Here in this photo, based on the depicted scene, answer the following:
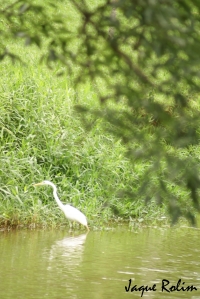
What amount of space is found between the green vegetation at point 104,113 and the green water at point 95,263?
533 mm

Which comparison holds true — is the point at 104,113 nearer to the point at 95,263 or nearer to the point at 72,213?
the point at 95,263

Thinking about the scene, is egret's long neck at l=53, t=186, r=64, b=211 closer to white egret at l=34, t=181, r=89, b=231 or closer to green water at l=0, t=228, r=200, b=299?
white egret at l=34, t=181, r=89, b=231

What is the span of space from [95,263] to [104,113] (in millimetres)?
5689

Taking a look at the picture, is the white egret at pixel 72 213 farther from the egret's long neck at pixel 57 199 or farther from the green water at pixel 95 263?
the green water at pixel 95 263

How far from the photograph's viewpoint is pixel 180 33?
9.23ft

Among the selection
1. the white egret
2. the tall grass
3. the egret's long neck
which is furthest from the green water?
the tall grass

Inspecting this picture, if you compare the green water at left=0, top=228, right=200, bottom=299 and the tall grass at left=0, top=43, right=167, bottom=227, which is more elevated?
the tall grass at left=0, top=43, right=167, bottom=227

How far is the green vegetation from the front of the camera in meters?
2.84

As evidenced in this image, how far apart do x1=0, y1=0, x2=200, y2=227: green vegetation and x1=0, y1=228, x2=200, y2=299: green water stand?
53 cm

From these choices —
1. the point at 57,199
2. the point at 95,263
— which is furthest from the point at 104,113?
the point at 57,199

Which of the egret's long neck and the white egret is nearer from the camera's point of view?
the white egret

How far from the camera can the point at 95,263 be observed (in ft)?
27.6

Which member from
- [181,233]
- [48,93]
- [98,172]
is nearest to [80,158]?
[98,172]

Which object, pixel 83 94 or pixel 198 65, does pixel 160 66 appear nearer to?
pixel 198 65
